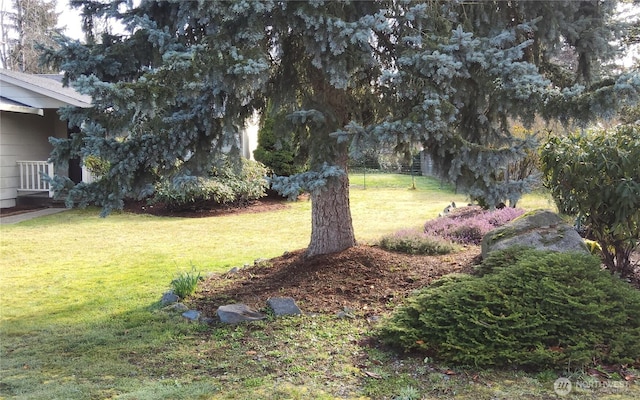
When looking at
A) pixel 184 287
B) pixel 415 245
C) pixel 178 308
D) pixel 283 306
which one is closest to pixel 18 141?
pixel 184 287

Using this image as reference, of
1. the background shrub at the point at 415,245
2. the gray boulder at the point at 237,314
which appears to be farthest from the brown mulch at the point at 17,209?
the gray boulder at the point at 237,314

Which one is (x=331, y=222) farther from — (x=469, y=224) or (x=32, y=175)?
(x=32, y=175)

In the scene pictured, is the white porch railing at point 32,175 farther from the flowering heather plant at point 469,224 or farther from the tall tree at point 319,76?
the flowering heather plant at point 469,224

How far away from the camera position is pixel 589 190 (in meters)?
5.44

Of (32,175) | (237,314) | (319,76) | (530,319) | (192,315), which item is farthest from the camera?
(32,175)

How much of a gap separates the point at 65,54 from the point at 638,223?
5930mm

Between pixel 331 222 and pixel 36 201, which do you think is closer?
pixel 331 222

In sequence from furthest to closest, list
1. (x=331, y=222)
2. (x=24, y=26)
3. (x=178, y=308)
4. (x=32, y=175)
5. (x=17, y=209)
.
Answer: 1. (x=24, y=26)
2. (x=32, y=175)
3. (x=17, y=209)
4. (x=331, y=222)
5. (x=178, y=308)

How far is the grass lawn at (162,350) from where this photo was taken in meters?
3.63

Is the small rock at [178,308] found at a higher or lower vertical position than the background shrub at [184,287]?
lower

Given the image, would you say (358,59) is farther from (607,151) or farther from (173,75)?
(607,151)

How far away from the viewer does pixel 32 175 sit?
14.1m

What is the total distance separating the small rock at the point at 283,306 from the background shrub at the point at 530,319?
1072 mm

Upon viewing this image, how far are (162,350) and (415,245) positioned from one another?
4.14 m
